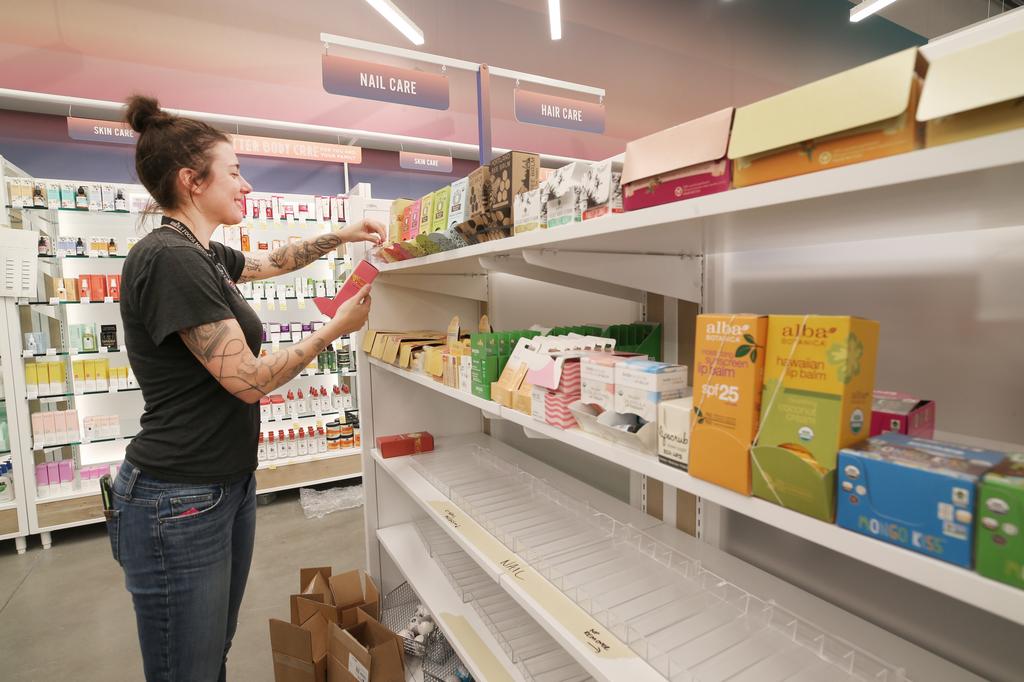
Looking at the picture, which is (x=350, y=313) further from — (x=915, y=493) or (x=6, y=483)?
(x=6, y=483)

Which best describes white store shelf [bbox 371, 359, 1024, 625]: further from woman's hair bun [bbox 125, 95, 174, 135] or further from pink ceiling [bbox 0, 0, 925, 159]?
pink ceiling [bbox 0, 0, 925, 159]

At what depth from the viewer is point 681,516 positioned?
162 cm

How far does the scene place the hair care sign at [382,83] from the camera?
429 centimetres

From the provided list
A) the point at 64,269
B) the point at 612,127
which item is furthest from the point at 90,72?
the point at 612,127

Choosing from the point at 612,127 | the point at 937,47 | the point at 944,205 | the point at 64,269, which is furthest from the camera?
the point at 612,127

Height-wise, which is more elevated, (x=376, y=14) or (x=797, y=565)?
(x=376, y=14)

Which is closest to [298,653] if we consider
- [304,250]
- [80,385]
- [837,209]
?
[304,250]

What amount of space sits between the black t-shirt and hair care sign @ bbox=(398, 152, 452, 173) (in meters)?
4.99

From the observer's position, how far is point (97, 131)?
474 centimetres

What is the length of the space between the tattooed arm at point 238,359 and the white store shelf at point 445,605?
1080mm

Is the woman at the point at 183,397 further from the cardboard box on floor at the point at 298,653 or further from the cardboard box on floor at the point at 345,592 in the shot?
the cardboard box on floor at the point at 345,592

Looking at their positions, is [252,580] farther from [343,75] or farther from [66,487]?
[343,75]

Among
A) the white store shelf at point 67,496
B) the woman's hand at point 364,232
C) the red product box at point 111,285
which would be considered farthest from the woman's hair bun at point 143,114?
the white store shelf at point 67,496

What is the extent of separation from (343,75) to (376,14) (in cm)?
298
